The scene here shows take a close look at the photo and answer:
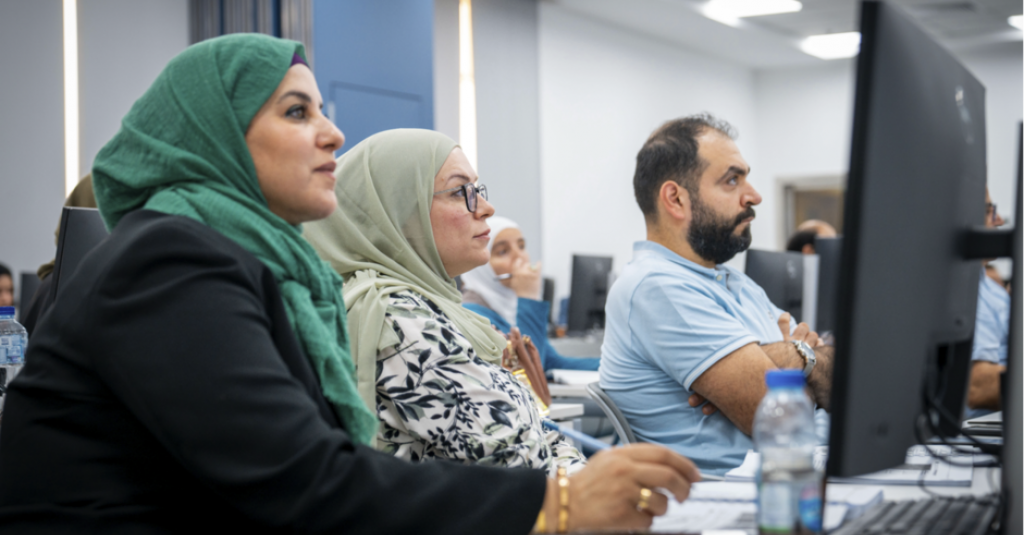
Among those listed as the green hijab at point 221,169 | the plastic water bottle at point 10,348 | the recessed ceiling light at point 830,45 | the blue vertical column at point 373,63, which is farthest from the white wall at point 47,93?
the recessed ceiling light at point 830,45

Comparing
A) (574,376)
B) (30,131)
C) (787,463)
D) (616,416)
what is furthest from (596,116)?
(787,463)

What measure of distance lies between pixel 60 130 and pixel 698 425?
13.2 ft

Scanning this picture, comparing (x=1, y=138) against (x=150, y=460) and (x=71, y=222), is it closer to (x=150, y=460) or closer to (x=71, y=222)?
(x=71, y=222)

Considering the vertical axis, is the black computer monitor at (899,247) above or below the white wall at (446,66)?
below

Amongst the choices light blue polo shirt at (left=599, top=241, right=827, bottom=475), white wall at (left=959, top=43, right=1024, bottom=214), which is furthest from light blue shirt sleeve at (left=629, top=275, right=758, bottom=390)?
white wall at (left=959, top=43, right=1024, bottom=214)

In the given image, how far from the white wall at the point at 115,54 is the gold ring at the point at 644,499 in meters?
4.38

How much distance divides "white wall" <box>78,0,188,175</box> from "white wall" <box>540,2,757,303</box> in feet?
9.91

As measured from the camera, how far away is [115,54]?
4.77 m

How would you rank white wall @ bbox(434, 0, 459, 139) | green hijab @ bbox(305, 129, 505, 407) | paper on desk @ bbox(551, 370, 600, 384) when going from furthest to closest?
white wall @ bbox(434, 0, 459, 139) < paper on desk @ bbox(551, 370, 600, 384) < green hijab @ bbox(305, 129, 505, 407)

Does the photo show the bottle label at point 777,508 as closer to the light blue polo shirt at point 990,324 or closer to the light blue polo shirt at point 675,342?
the light blue polo shirt at point 675,342

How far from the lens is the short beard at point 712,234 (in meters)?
2.08

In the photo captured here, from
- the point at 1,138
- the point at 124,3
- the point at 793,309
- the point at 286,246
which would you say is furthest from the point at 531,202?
the point at 286,246

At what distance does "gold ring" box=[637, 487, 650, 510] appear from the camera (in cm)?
92

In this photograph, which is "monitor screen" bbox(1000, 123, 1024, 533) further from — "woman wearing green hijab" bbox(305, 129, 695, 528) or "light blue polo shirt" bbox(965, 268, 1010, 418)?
"light blue polo shirt" bbox(965, 268, 1010, 418)
